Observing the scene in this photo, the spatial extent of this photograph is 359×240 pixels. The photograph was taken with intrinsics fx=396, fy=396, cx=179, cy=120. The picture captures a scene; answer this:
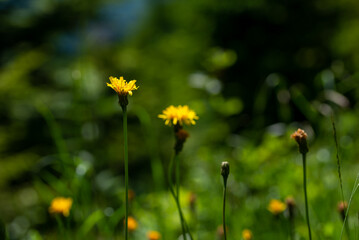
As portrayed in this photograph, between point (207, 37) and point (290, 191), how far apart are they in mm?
3801

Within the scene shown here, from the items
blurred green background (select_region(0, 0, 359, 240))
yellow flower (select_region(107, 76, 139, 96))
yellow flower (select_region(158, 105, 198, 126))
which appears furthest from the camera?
blurred green background (select_region(0, 0, 359, 240))

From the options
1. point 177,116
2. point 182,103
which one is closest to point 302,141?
point 177,116

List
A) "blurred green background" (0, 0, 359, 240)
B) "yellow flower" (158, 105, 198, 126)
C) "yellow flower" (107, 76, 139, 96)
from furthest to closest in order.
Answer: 1. "blurred green background" (0, 0, 359, 240)
2. "yellow flower" (158, 105, 198, 126)
3. "yellow flower" (107, 76, 139, 96)

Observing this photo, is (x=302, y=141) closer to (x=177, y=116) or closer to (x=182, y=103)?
(x=177, y=116)

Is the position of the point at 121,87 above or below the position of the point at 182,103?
below

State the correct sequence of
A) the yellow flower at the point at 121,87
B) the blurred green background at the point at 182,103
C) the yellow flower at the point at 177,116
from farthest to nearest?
the blurred green background at the point at 182,103, the yellow flower at the point at 177,116, the yellow flower at the point at 121,87

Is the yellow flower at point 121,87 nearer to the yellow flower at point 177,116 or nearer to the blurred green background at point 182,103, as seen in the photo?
the yellow flower at point 177,116

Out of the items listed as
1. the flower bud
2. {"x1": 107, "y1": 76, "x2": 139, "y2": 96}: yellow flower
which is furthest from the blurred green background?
{"x1": 107, "y1": 76, "x2": 139, "y2": 96}: yellow flower

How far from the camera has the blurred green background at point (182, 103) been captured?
128cm

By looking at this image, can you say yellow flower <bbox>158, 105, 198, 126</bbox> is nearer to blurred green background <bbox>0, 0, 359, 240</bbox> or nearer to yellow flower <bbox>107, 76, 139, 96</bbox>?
yellow flower <bbox>107, 76, 139, 96</bbox>

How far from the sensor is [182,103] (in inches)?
153

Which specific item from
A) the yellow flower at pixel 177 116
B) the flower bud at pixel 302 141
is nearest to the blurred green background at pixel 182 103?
the flower bud at pixel 302 141

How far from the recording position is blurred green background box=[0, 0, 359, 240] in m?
1.28

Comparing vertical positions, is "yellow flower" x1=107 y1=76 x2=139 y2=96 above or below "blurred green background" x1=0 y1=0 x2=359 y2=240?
below
